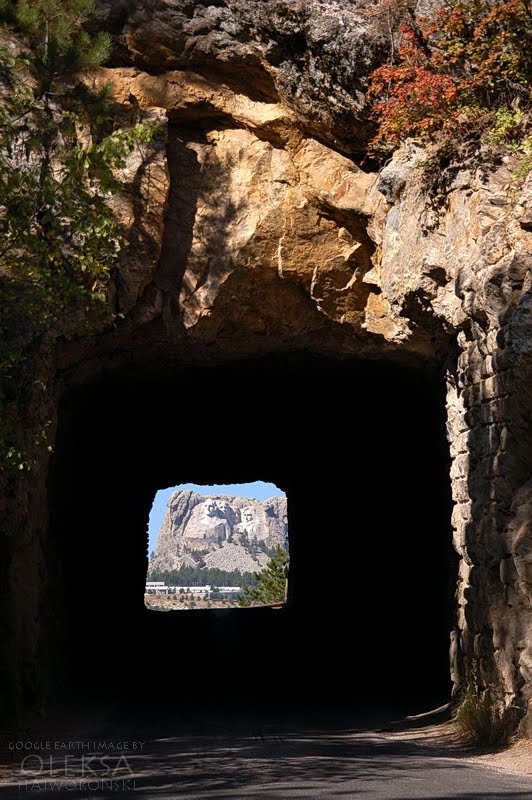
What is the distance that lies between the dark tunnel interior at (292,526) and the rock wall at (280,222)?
1743mm

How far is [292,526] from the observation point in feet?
88.1

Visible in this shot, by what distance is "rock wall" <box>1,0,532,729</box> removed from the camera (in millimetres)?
12141

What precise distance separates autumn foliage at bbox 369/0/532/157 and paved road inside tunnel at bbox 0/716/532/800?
7.01 m

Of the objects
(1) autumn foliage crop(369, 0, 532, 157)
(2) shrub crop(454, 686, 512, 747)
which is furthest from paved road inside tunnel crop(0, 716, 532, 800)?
(1) autumn foliage crop(369, 0, 532, 157)

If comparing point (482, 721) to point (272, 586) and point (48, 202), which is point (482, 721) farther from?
point (272, 586)

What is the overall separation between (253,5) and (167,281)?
11.9ft

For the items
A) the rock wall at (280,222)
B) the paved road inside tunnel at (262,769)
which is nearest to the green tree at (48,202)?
the rock wall at (280,222)

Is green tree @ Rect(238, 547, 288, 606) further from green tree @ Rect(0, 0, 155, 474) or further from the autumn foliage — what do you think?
the autumn foliage

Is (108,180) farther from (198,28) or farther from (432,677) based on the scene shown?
(432,677)

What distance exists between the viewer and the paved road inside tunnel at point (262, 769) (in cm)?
732

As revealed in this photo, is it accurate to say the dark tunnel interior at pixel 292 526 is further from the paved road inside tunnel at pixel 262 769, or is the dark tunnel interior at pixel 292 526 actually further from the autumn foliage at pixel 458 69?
the autumn foliage at pixel 458 69

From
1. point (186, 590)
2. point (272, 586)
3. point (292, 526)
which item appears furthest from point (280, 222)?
point (186, 590)

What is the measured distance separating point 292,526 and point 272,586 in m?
14.8

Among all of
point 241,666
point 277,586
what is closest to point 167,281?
point 241,666
